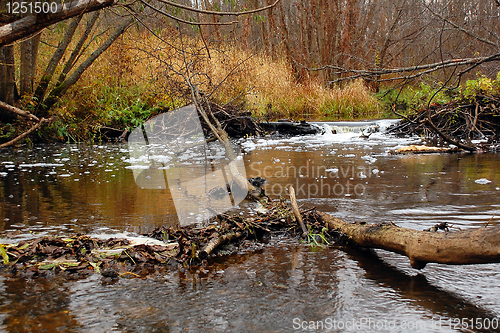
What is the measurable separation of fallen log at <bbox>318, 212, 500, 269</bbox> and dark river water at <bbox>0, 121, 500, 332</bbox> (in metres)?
0.14

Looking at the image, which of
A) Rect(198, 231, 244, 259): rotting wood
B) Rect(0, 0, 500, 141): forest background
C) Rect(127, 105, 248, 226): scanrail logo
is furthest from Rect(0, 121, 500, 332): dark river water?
Rect(0, 0, 500, 141): forest background

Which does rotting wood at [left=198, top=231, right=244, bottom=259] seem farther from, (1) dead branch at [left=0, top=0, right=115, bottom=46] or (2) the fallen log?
(1) dead branch at [left=0, top=0, right=115, bottom=46]

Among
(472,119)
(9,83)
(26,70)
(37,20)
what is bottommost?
(472,119)

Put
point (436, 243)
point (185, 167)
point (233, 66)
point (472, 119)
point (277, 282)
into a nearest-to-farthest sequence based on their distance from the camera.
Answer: point (436, 243) → point (277, 282) → point (185, 167) → point (472, 119) → point (233, 66)

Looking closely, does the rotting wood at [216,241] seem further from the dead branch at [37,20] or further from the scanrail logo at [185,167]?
the dead branch at [37,20]

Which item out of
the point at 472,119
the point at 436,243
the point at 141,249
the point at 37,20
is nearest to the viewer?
the point at 436,243

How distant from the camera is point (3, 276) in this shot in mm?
2045

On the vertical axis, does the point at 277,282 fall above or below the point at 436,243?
below

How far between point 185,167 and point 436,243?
445 cm

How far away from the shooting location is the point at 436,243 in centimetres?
180

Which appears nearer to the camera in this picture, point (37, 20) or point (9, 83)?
point (37, 20)

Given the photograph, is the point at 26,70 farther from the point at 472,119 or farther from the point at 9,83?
the point at 472,119

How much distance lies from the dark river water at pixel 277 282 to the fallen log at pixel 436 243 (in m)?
0.14

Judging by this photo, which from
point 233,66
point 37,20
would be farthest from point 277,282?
point 233,66
